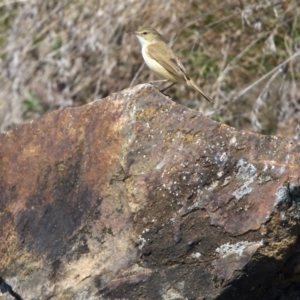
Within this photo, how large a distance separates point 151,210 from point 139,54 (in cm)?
480

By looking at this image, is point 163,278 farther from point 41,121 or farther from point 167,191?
point 41,121

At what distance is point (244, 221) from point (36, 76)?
5237 mm

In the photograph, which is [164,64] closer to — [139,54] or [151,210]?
[139,54]

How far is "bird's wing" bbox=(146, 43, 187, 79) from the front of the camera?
6.39 metres

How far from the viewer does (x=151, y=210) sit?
379cm

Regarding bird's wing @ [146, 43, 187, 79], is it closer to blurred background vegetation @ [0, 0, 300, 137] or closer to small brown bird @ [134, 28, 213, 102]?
small brown bird @ [134, 28, 213, 102]

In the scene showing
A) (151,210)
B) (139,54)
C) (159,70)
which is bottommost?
(139,54)

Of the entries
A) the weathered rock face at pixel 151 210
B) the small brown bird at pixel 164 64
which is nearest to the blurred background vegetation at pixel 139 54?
the small brown bird at pixel 164 64

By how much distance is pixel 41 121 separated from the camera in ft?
14.4

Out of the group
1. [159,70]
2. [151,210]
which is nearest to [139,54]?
[159,70]

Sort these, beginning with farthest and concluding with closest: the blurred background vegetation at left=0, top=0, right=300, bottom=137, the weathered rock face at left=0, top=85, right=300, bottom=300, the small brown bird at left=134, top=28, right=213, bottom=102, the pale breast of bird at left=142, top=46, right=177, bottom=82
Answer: the blurred background vegetation at left=0, top=0, right=300, bottom=137
the pale breast of bird at left=142, top=46, right=177, bottom=82
the small brown bird at left=134, top=28, right=213, bottom=102
the weathered rock face at left=0, top=85, right=300, bottom=300

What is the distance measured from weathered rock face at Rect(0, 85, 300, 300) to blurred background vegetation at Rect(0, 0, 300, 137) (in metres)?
3.60

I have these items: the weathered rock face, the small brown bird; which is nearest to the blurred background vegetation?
the small brown bird

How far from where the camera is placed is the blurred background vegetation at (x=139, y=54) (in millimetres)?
7742
